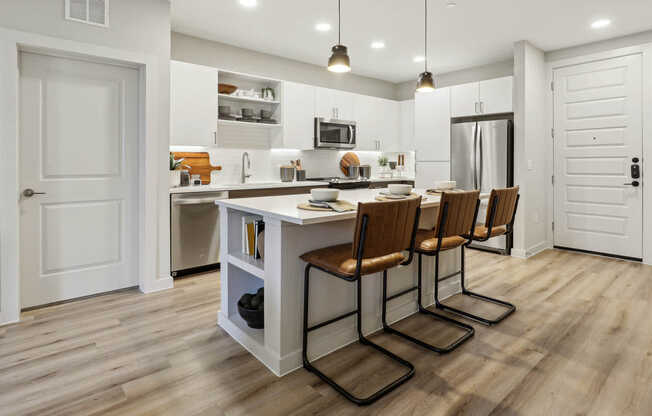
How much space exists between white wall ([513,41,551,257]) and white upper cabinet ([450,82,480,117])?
57cm

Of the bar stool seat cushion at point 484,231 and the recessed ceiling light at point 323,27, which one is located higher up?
the recessed ceiling light at point 323,27

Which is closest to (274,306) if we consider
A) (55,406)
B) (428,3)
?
(55,406)

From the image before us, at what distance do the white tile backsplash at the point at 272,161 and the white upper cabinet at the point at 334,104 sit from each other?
591mm

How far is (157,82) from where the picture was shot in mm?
3236

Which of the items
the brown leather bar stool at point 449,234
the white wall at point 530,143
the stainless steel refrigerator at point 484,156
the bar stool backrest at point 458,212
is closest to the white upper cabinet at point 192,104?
the brown leather bar stool at point 449,234

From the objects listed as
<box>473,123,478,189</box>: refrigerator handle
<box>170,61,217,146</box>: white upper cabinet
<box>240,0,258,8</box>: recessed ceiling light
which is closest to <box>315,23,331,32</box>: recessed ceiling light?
<box>240,0,258,8</box>: recessed ceiling light

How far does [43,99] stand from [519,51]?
15.8 ft

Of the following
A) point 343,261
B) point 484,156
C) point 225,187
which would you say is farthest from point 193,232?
point 484,156

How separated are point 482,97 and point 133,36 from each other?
4135 millimetres

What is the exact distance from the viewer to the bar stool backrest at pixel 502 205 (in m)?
2.66

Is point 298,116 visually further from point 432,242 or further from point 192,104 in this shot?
point 432,242

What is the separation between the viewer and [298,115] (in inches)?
195

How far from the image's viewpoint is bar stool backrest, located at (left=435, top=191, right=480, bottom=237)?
2303 millimetres

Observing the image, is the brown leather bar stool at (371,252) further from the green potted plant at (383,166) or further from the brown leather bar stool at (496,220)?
the green potted plant at (383,166)
